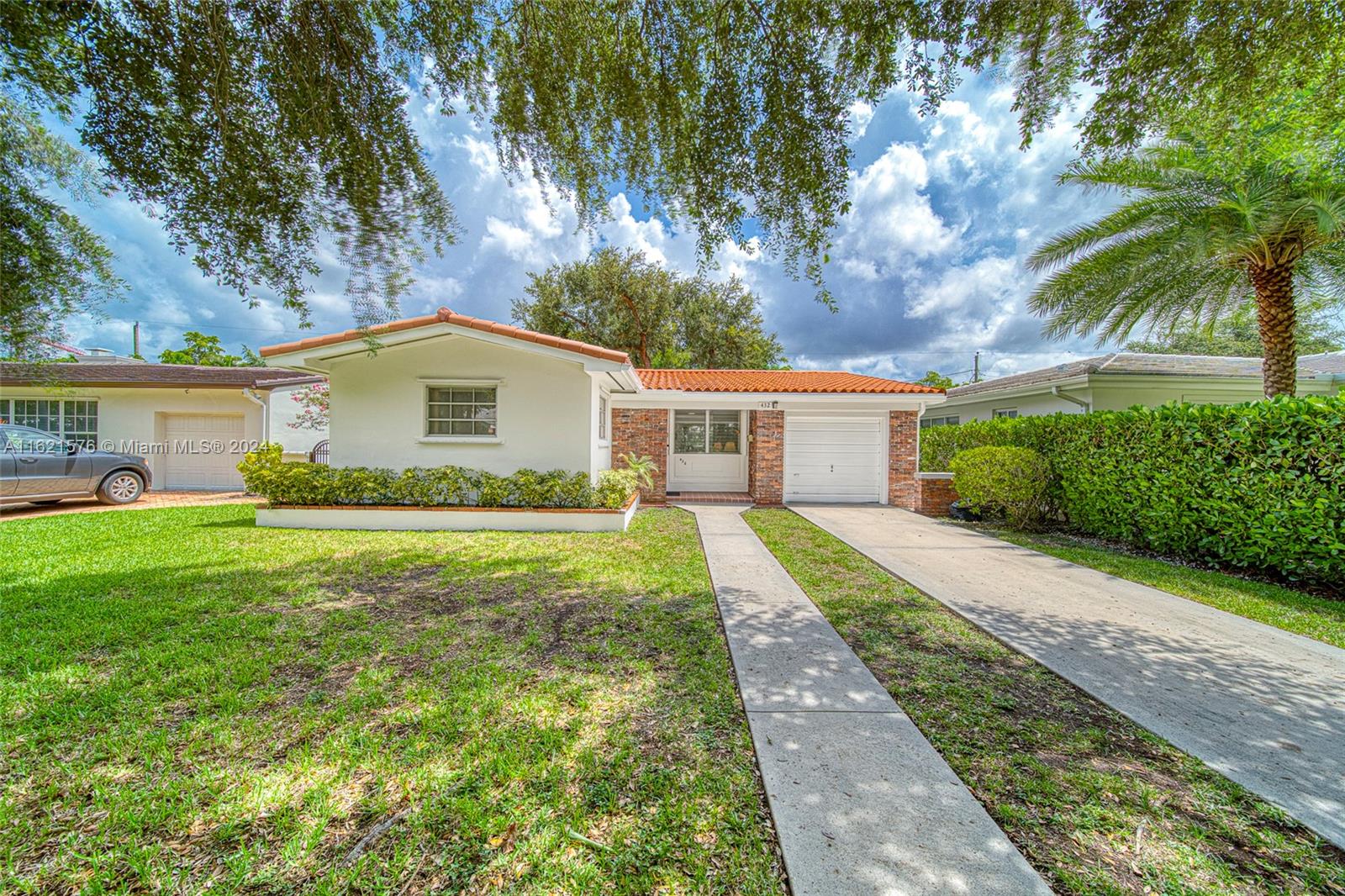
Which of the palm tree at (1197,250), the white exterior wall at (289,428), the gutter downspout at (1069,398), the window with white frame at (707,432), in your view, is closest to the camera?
the palm tree at (1197,250)

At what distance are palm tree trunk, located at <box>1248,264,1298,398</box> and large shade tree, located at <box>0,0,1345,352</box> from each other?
6.38 m

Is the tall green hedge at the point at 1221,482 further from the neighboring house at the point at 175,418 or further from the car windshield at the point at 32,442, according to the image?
the car windshield at the point at 32,442

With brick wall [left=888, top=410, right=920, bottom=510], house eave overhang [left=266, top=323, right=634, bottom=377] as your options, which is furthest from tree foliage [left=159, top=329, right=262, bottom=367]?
brick wall [left=888, top=410, right=920, bottom=510]

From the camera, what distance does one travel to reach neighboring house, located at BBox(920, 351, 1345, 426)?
41.7 ft

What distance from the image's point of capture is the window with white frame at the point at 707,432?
13.5 meters

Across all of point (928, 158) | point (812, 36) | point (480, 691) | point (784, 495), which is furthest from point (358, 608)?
point (784, 495)

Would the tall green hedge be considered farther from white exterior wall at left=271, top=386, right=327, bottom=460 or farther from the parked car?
the parked car

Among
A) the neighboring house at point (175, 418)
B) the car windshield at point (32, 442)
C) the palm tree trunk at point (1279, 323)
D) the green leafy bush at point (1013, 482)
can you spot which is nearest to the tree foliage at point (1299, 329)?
the palm tree trunk at point (1279, 323)

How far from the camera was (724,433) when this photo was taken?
13.6 metres

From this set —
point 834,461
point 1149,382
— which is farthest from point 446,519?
point 1149,382

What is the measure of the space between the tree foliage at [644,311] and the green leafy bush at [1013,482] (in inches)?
562

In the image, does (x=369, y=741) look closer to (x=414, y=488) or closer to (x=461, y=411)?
(x=414, y=488)

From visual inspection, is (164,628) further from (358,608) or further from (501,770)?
(501,770)

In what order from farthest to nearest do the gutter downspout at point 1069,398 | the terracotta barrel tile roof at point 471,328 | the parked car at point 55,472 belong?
1. the gutter downspout at point 1069,398
2. the parked car at point 55,472
3. the terracotta barrel tile roof at point 471,328
